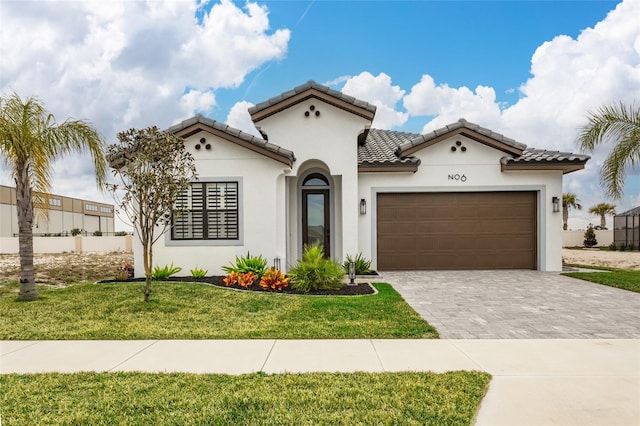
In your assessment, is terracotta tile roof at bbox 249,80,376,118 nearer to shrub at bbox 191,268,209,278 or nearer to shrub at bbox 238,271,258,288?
shrub at bbox 191,268,209,278

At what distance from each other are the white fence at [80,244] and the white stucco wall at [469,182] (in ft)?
75.6

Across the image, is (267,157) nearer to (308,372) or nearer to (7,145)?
(7,145)

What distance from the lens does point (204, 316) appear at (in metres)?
7.03

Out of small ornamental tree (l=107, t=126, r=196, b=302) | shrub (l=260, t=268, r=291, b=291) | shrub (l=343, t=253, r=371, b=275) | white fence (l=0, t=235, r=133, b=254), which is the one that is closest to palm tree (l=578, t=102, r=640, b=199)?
shrub (l=343, t=253, r=371, b=275)

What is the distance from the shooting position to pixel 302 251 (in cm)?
1405

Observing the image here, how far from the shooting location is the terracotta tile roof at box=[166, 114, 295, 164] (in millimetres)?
11656

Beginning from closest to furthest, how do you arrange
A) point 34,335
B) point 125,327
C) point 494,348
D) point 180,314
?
1. point 494,348
2. point 34,335
3. point 125,327
4. point 180,314

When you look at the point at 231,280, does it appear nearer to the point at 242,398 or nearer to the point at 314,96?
the point at 314,96

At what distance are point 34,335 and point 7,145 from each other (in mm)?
5089

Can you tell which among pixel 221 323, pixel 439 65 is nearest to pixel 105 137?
pixel 221 323

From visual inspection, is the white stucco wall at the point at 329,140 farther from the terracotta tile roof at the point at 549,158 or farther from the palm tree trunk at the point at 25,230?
the palm tree trunk at the point at 25,230

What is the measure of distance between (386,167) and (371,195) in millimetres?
1064

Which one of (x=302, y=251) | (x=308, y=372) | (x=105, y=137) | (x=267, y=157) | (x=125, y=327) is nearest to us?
(x=308, y=372)

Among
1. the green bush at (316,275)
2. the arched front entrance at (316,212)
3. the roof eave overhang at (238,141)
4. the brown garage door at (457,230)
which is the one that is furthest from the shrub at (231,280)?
the brown garage door at (457,230)
